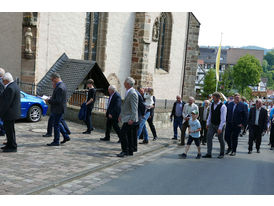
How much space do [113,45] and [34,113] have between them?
9.19m

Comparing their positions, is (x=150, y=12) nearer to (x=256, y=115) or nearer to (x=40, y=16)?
(x=40, y=16)

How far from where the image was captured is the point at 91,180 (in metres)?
6.39

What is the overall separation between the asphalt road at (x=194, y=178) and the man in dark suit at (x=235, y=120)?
0.87 m

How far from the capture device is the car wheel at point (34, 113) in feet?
40.1

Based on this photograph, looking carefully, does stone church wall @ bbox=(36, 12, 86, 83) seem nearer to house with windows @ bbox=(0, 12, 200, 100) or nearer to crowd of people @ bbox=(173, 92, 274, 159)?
house with windows @ bbox=(0, 12, 200, 100)

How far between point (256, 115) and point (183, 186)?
6161 mm

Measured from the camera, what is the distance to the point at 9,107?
7656mm

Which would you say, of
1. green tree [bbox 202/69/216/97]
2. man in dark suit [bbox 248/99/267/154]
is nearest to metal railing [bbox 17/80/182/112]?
man in dark suit [bbox 248/99/267/154]

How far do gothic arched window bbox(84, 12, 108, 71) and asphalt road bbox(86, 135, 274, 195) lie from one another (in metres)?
11.5

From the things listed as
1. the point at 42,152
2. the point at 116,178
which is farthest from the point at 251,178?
the point at 42,152

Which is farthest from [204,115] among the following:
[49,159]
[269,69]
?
[269,69]

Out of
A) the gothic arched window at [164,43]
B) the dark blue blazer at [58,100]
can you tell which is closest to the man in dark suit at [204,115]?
Answer: the dark blue blazer at [58,100]

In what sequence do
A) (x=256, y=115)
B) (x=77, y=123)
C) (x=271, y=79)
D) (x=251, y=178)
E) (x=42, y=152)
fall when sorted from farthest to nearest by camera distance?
1. (x=271, y=79)
2. (x=77, y=123)
3. (x=256, y=115)
4. (x=42, y=152)
5. (x=251, y=178)

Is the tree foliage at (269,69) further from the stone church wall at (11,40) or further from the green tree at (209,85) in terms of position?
the stone church wall at (11,40)
